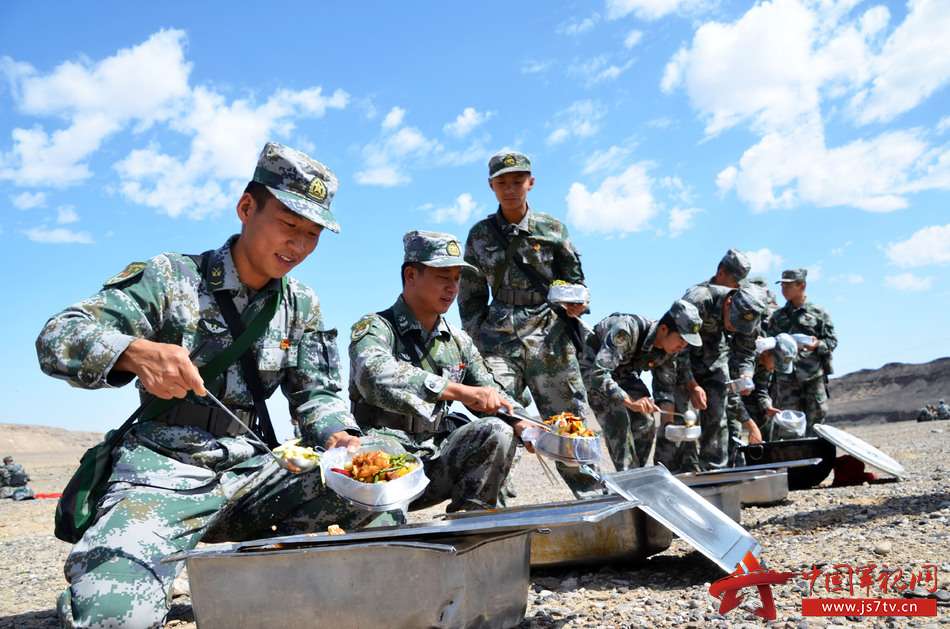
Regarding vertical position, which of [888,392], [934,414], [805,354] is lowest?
[934,414]

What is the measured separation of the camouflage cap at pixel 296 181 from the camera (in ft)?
10.6

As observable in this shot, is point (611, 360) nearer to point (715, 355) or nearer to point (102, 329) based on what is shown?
point (715, 355)

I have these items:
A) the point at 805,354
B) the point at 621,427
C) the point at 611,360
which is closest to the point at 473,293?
the point at 611,360

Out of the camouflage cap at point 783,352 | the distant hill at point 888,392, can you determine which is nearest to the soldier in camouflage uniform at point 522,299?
the camouflage cap at point 783,352

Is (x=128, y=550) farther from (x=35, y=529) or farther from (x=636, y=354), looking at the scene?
(x=35, y=529)

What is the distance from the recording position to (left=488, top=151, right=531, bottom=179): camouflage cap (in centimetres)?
634

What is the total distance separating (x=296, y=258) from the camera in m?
3.35

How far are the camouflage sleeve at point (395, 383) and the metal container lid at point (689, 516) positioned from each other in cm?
121

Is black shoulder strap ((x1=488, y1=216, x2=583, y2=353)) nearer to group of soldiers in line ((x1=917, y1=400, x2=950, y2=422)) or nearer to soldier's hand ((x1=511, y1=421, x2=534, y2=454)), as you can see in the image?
soldier's hand ((x1=511, y1=421, x2=534, y2=454))

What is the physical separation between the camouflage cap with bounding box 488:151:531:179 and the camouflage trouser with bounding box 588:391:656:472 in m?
2.19

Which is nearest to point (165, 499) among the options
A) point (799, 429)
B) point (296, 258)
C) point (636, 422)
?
point (296, 258)

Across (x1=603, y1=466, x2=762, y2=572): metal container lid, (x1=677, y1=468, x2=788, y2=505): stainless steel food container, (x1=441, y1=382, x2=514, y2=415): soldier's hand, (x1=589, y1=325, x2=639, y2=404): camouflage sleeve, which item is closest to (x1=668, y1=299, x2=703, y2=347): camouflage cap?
(x1=589, y1=325, x2=639, y2=404): camouflage sleeve

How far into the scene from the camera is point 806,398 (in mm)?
10844

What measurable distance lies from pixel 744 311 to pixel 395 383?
5.22 metres
